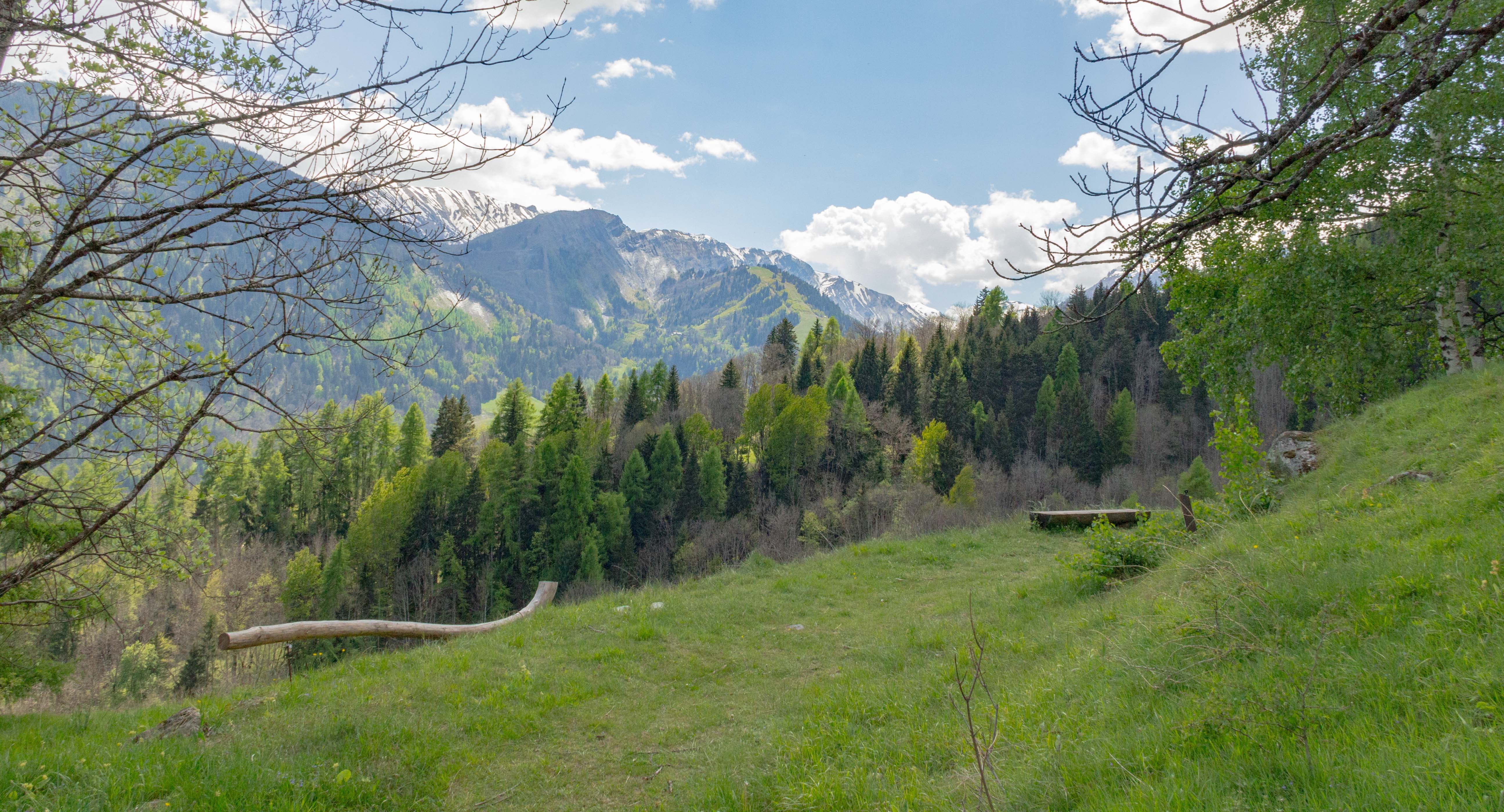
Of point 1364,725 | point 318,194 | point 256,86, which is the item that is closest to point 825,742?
point 1364,725

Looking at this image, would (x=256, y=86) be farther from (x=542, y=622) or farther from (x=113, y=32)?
(x=542, y=622)

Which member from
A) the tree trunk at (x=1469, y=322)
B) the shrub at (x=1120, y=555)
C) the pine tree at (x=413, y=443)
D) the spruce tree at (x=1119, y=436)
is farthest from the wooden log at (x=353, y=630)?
the spruce tree at (x=1119, y=436)

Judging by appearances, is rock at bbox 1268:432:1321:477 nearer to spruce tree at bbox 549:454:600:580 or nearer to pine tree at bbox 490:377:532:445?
spruce tree at bbox 549:454:600:580

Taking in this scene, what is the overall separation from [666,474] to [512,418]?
14.0m

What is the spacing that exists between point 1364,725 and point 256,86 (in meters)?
6.05

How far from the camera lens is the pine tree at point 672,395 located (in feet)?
207

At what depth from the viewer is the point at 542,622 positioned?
380 inches

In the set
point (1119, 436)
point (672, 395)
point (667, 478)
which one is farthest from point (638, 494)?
point (1119, 436)

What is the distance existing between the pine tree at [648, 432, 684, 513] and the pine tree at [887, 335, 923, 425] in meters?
21.2

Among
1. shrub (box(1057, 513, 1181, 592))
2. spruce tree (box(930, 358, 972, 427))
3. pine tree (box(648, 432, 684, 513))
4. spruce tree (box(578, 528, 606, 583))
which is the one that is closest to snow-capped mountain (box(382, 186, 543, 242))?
shrub (box(1057, 513, 1181, 592))

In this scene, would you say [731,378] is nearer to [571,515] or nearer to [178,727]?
[571,515]

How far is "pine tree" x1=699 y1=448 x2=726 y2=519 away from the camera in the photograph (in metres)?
51.0

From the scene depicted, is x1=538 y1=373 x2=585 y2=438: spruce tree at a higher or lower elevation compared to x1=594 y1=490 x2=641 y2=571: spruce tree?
higher

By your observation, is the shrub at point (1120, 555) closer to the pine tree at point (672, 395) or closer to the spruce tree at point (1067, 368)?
the pine tree at point (672, 395)
